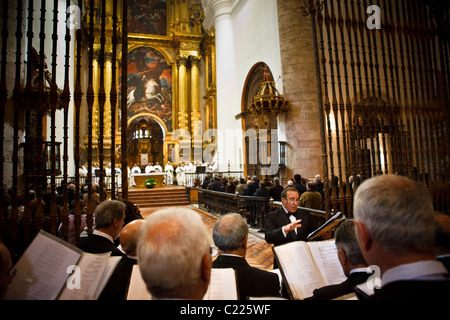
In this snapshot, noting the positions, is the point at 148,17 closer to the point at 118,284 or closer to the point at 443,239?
the point at 118,284

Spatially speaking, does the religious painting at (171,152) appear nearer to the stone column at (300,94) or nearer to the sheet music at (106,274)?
the stone column at (300,94)

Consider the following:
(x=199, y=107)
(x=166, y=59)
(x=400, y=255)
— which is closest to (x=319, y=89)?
(x=400, y=255)

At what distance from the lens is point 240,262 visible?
6.07 ft

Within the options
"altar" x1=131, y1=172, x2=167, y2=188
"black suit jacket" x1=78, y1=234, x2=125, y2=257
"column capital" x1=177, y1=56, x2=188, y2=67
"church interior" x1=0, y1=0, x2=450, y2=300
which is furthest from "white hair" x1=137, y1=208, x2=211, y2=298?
"column capital" x1=177, y1=56, x2=188, y2=67

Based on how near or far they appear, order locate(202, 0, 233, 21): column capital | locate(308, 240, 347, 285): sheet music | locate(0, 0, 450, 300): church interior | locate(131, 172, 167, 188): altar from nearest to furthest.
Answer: locate(308, 240, 347, 285): sheet music < locate(0, 0, 450, 300): church interior < locate(131, 172, 167, 188): altar < locate(202, 0, 233, 21): column capital

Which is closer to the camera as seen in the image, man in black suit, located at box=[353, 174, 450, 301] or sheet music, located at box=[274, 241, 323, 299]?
man in black suit, located at box=[353, 174, 450, 301]

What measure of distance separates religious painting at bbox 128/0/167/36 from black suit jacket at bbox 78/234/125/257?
22221 millimetres

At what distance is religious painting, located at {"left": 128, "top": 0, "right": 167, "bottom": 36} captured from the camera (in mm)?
21359

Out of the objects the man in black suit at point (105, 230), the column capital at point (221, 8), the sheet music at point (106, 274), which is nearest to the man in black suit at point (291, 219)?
the man in black suit at point (105, 230)

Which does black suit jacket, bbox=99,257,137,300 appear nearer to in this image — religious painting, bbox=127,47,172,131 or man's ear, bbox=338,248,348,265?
man's ear, bbox=338,248,348,265

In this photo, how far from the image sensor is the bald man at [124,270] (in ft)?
5.68

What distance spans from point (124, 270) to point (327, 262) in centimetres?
131

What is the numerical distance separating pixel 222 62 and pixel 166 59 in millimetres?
7646
